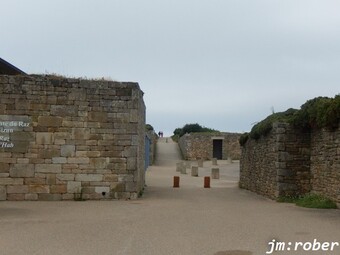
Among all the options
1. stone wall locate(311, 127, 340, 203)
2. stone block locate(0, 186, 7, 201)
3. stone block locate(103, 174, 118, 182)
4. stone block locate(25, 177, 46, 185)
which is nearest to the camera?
stone wall locate(311, 127, 340, 203)

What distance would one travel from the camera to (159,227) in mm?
9484

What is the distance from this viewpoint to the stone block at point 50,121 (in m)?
14.5

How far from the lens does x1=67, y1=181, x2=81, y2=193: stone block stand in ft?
47.2

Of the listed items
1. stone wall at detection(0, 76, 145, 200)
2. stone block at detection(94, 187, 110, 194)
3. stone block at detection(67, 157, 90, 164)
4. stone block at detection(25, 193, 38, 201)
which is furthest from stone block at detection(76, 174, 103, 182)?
stone block at detection(25, 193, 38, 201)

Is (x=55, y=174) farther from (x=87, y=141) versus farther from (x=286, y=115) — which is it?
(x=286, y=115)

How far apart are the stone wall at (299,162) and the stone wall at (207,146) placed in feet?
91.7

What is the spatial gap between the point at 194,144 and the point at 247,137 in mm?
24477

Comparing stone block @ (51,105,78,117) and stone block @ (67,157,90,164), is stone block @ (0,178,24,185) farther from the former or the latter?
stone block @ (51,105,78,117)

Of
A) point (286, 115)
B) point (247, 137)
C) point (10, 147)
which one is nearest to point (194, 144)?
point (247, 137)

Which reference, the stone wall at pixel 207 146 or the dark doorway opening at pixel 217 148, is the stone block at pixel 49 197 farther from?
the dark doorway opening at pixel 217 148

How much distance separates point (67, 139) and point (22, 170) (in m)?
1.67

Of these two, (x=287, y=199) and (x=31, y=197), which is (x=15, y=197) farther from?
(x=287, y=199)

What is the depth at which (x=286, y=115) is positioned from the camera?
16547mm

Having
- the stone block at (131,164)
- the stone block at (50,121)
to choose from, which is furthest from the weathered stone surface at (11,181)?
the stone block at (131,164)
